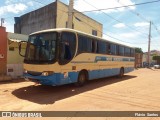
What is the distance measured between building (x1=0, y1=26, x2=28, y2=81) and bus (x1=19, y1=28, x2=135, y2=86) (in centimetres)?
438

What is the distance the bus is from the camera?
400 inches

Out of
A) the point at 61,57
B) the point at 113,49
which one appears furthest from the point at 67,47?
the point at 113,49

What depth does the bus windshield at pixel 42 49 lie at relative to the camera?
10227 millimetres

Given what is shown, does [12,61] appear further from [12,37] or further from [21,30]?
[21,30]

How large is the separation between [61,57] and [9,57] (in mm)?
6765

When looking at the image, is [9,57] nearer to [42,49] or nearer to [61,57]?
[42,49]

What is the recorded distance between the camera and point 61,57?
34.1ft

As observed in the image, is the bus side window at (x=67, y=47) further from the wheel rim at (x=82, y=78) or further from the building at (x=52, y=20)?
the building at (x=52, y=20)

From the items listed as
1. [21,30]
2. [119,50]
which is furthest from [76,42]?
[21,30]

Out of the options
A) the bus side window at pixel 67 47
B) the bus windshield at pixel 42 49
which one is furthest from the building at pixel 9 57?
the bus side window at pixel 67 47

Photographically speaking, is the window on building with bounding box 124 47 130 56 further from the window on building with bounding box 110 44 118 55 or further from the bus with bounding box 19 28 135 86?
the bus with bounding box 19 28 135 86

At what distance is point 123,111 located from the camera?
764 centimetres

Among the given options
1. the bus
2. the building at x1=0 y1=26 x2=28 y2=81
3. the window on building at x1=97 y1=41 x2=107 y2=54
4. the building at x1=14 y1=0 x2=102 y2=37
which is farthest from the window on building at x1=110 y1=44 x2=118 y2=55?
the building at x1=14 y1=0 x2=102 y2=37

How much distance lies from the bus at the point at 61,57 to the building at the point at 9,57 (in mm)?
4375
